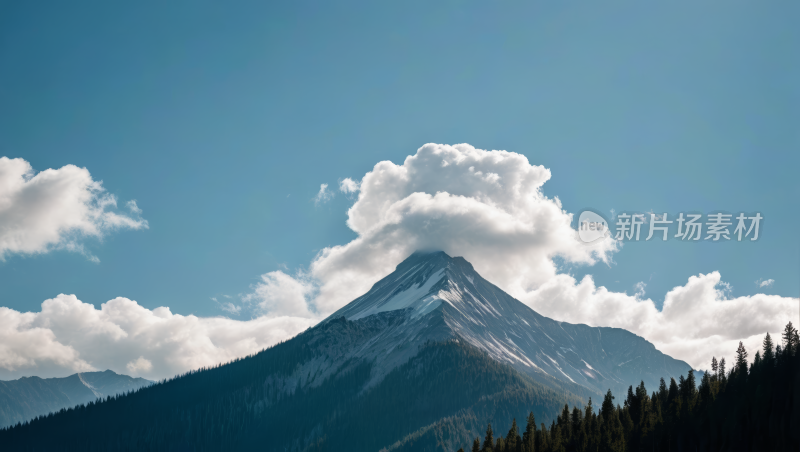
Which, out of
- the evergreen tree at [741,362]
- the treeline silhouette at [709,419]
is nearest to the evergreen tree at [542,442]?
the treeline silhouette at [709,419]

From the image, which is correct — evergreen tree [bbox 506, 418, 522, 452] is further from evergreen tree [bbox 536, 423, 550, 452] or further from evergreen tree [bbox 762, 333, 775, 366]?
evergreen tree [bbox 762, 333, 775, 366]

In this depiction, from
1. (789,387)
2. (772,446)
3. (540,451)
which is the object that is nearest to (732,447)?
(772,446)

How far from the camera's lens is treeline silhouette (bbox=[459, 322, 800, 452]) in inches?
5271

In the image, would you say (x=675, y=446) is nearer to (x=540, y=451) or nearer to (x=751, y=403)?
(x=751, y=403)

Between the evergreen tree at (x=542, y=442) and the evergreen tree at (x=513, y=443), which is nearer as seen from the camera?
the evergreen tree at (x=542, y=442)

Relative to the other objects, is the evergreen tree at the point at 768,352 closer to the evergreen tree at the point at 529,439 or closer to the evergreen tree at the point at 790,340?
the evergreen tree at the point at 790,340

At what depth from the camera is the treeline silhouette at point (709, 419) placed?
439 ft

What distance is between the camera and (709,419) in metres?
145

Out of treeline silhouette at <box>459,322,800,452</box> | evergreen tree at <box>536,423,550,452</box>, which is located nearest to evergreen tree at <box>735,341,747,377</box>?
treeline silhouette at <box>459,322,800,452</box>

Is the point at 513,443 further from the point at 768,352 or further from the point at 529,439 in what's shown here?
the point at 768,352

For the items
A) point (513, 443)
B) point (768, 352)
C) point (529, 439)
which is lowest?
point (513, 443)

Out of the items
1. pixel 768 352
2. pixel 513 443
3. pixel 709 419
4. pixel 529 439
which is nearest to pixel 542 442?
pixel 529 439

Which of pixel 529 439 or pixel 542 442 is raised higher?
pixel 529 439

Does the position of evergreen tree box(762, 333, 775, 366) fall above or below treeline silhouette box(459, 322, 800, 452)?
above
